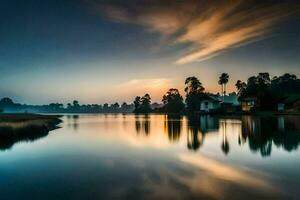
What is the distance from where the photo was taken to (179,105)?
491ft

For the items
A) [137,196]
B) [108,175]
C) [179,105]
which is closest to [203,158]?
[108,175]

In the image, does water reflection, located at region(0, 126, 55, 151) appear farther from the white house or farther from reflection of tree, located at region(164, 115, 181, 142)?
the white house

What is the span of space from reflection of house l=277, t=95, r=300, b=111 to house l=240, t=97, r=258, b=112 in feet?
28.1

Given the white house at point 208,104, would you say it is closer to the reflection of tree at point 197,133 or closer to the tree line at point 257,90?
the tree line at point 257,90

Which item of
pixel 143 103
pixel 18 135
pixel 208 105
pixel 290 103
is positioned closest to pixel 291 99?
pixel 290 103

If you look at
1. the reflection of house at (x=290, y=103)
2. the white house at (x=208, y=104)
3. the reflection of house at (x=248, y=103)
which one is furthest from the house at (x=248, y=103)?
the white house at (x=208, y=104)

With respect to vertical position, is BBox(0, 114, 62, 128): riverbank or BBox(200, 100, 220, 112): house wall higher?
BBox(200, 100, 220, 112): house wall

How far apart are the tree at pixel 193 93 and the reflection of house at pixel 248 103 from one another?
70.0ft

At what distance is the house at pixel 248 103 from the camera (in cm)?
9330

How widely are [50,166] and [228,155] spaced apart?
13017mm

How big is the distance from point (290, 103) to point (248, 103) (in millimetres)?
17247

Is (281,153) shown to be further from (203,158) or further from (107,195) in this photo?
(107,195)

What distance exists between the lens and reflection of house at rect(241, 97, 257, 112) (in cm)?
9347

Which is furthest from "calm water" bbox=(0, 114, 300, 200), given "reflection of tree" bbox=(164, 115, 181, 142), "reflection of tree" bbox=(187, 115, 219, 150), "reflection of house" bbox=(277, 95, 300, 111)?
"reflection of house" bbox=(277, 95, 300, 111)
